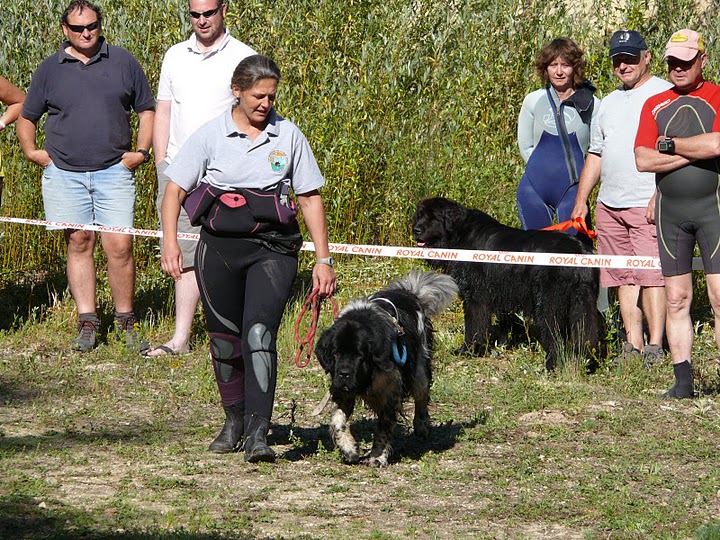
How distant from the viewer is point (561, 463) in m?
5.27

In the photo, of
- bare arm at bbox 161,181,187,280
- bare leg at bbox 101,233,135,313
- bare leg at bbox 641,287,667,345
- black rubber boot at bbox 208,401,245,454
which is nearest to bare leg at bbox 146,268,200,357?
bare leg at bbox 101,233,135,313

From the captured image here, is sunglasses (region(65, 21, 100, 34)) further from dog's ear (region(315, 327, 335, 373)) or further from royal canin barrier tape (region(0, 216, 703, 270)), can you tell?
dog's ear (region(315, 327, 335, 373))

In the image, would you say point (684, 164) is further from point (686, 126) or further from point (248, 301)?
point (248, 301)

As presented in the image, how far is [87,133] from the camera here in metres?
7.52

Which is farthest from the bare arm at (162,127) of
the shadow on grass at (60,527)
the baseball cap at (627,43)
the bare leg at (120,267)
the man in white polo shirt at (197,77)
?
the shadow on grass at (60,527)

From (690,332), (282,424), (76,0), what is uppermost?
(76,0)

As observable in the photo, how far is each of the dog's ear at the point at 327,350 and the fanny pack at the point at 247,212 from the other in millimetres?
478

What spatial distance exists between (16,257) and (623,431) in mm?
5746

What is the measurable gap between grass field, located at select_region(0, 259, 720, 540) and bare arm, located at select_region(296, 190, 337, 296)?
0.89 meters

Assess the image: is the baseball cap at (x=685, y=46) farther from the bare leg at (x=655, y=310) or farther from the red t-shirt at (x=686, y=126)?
the bare leg at (x=655, y=310)

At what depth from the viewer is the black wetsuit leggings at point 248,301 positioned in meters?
5.01

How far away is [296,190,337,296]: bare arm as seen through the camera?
5.06 meters

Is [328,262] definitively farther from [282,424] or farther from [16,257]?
[16,257]

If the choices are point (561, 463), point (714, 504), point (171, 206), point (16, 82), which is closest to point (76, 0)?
point (16, 82)
